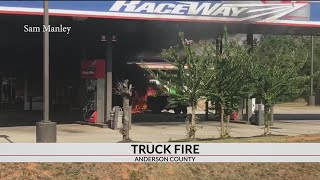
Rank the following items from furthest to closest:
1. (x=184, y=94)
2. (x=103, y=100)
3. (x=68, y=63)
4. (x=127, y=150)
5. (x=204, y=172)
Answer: (x=68, y=63) → (x=103, y=100) → (x=184, y=94) → (x=204, y=172) → (x=127, y=150)

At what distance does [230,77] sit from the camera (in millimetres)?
14227

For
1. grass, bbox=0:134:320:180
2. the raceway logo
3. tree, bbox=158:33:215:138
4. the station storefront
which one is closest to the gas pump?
the station storefront

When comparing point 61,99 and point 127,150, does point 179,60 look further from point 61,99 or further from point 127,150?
point 61,99

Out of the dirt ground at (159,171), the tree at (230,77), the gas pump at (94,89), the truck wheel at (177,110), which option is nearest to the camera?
the dirt ground at (159,171)

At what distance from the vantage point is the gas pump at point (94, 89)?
2073 centimetres

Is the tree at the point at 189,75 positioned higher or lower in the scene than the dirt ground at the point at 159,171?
higher

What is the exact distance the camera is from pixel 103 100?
2091 cm

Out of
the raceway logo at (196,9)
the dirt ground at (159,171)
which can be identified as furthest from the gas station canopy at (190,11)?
the dirt ground at (159,171)

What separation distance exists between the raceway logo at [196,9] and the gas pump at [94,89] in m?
3.51

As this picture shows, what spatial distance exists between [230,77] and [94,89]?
8.58 m

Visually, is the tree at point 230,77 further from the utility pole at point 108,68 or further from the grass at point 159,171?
the utility pole at point 108,68

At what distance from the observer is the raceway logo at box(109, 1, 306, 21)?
1761cm

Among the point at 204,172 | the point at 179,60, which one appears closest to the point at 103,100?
the point at 179,60

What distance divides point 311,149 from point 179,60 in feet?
18.3
